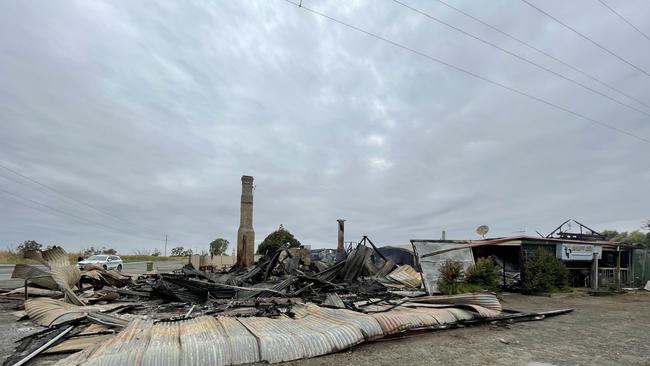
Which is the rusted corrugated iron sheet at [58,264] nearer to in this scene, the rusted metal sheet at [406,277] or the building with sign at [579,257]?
the rusted metal sheet at [406,277]

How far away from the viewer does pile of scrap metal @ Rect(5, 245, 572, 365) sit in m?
5.02

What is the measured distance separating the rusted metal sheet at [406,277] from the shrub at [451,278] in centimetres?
151

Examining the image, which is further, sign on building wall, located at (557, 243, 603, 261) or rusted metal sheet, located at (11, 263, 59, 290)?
sign on building wall, located at (557, 243, 603, 261)

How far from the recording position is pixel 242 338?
540cm

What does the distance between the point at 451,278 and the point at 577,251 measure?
8375mm

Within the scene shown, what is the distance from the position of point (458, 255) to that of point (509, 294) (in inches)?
109

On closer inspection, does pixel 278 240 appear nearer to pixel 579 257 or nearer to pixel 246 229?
pixel 246 229

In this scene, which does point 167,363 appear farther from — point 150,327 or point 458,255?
point 458,255

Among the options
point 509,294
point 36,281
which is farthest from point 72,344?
point 509,294

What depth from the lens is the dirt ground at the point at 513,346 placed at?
5500 millimetres

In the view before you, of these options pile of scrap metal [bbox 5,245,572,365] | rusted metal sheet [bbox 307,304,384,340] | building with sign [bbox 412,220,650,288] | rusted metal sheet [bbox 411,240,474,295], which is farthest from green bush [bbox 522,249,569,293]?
rusted metal sheet [bbox 307,304,384,340]

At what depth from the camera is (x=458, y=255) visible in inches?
567

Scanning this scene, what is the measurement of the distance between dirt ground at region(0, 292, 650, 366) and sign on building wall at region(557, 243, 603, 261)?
753cm

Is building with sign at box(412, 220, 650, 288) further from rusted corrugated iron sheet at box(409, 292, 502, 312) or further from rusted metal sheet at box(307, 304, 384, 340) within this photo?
rusted metal sheet at box(307, 304, 384, 340)
